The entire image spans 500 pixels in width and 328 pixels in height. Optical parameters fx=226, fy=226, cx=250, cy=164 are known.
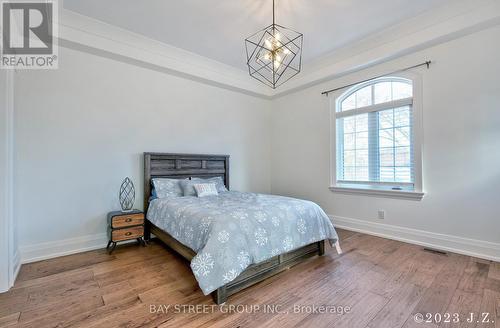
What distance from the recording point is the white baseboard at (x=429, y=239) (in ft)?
8.58

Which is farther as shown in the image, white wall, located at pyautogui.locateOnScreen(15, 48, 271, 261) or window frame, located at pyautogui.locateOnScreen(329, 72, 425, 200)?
window frame, located at pyautogui.locateOnScreen(329, 72, 425, 200)

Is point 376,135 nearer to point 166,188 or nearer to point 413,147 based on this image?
point 413,147

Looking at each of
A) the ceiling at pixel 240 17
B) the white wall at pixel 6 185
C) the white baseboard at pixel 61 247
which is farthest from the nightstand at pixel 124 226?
the ceiling at pixel 240 17

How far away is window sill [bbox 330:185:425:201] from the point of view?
315 cm

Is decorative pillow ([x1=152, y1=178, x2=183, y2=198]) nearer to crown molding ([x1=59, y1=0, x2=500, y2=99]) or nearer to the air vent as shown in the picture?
crown molding ([x1=59, y1=0, x2=500, y2=99])

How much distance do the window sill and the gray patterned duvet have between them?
1.29 m

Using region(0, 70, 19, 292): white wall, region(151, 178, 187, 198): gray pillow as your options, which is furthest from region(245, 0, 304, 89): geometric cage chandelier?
region(0, 70, 19, 292): white wall

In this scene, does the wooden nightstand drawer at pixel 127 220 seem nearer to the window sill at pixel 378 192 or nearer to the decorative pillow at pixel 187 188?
the decorative pillow at pixel 187 188

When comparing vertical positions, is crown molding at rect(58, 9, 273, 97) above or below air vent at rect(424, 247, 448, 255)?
above

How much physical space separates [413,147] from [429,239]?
1258 millimetres

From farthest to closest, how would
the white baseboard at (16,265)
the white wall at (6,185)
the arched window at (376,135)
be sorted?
the arched window at (376,135)
the white baseboard at (16,265)
the white wall at (6,185)

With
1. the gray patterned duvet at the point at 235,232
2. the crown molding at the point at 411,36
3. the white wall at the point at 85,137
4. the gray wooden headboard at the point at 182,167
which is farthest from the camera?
the gray wooden headboard at the point at 182,167

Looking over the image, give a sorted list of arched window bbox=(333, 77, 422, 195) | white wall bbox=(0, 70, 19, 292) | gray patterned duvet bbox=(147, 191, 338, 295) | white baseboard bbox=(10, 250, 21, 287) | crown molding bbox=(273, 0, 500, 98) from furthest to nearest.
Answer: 1. arched window bbox=(333, 77, 422, 195)
2. crown molding bbox=(273, 0, 500, 98)
3. white baseboard bbox=(10, 250, 21, 287)
4. white wall bbox=(0, 70, 19, 292)
5. gray patterned duvet bbox=(147, 191, 338, 295)

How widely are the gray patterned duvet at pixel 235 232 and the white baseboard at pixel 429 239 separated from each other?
121 cm
